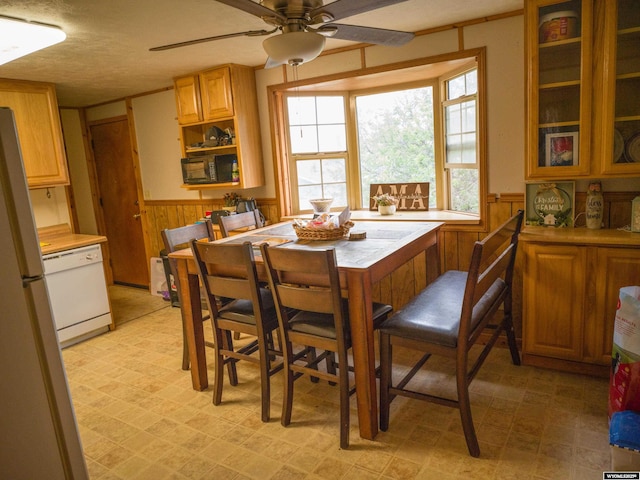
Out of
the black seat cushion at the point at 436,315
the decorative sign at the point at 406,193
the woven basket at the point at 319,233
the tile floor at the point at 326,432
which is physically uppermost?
the decorative sign at the point at 406,193

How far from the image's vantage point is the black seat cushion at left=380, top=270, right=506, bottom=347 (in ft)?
6.95

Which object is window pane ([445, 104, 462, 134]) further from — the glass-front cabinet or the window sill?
the glass-front cabinet

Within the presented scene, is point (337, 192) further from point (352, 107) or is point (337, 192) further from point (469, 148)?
point (469, 148)

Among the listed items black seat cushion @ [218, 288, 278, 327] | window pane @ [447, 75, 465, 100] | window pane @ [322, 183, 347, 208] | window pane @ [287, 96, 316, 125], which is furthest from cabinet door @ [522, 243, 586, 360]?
window pane @ [287, 96, 316, 125]

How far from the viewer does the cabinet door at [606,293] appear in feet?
8.02

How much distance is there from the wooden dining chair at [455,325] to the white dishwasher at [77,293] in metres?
2.75

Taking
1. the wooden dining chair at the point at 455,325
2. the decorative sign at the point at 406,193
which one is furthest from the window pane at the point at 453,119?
the wooden dining chair at the point at 455,325

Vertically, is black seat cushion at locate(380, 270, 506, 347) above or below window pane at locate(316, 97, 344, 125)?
below

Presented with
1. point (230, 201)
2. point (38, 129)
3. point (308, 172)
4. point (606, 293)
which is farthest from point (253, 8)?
point (38, 129)

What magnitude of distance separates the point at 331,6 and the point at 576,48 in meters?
1.57

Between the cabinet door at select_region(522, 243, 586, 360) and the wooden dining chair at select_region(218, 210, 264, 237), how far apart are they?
199 cm

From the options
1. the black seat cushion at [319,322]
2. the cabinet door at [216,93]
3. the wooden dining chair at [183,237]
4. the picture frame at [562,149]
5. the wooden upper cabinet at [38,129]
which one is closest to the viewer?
the black seat cushion at [319,322]

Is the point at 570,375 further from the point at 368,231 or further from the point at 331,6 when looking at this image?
the point at 331,6

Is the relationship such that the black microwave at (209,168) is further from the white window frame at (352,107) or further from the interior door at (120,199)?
the interior door at (120,199)
